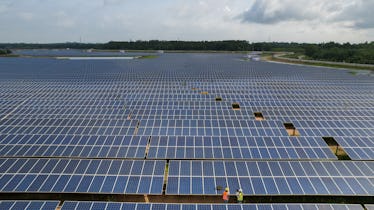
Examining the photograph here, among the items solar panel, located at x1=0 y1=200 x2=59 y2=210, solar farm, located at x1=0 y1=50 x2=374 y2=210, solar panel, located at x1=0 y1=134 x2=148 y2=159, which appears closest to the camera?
solar panel, located at x1=0 y1=200 x2=59 y2=210

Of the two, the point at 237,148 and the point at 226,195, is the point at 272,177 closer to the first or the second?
the point at 226,195

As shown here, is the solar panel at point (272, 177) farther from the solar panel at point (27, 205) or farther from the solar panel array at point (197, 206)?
the solar panel at point (27, 205)

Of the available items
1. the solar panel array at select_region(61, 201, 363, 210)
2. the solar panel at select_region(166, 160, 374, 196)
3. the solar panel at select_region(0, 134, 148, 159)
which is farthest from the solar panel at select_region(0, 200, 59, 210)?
the solar panel at select_region(166, 160, 374, 196)

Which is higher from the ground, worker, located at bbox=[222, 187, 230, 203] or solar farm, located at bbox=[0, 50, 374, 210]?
solar farm, located at bbox=[0, 50, 374, 210]

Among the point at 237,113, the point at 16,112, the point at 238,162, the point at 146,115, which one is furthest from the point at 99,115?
the point at 238,162

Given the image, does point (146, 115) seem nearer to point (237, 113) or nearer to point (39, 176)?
point (237, 113)

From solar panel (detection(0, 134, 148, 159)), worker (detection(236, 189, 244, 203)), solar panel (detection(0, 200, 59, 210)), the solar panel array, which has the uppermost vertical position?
solar panel (detection(0, 134, 148, 159))

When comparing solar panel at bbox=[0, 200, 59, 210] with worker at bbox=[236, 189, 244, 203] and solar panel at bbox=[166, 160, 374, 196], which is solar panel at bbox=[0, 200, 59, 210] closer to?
solar panel at bbox=[166, 160, 374, 196]
